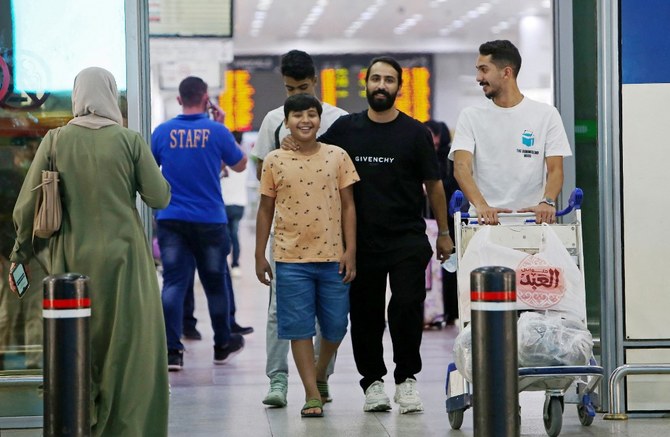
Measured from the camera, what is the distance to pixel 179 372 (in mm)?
8953

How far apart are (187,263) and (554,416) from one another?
3920mm

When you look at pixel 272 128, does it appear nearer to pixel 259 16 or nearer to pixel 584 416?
pixel 584 416

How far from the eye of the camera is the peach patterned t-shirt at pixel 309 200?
6.61 metres

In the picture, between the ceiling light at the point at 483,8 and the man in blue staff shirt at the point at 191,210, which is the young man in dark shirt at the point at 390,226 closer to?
the man in blue staff shirt at the point at 191,210

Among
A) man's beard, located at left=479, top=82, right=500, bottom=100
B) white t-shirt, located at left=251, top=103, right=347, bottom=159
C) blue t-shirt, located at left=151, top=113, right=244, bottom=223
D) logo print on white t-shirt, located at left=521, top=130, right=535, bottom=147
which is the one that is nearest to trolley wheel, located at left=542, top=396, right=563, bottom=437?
logo print on white t-shirt, located at left=521, top=130, right=535, bottom=147

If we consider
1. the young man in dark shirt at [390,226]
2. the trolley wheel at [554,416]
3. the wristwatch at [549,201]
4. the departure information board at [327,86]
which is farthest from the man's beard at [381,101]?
the departure information board at [327,86]

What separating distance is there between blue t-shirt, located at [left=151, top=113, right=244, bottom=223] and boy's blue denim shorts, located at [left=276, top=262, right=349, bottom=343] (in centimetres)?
252

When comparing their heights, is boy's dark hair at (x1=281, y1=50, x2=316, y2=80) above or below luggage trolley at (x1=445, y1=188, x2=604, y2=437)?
above

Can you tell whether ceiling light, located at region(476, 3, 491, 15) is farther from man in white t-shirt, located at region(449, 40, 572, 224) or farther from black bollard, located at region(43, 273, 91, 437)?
black bollard, located at region(43, 273, 91, 437)

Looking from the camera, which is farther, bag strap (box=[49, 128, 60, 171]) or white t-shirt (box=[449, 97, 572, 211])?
white t-shirt (box=[449, 97, 572, 211])

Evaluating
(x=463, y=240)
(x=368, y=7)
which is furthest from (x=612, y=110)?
(x=368, y=7)

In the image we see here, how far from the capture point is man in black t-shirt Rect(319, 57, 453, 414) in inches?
266

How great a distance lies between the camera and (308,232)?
661cm

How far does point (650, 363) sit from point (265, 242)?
218 centimetres
